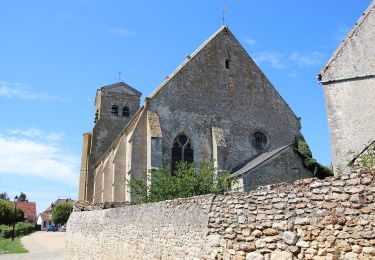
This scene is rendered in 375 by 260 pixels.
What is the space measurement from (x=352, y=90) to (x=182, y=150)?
9.37 metres

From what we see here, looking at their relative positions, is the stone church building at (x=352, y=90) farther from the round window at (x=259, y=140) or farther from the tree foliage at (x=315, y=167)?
the round window at (x=259, y=140)

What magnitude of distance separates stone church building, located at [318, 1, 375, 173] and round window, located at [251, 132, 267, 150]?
26.7 ft

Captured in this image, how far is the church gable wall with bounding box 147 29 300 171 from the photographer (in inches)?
812

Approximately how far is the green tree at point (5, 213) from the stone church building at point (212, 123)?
35052 millimetres

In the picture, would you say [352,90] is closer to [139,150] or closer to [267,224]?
[267,224]

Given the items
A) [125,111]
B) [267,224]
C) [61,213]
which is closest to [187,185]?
[267,224]

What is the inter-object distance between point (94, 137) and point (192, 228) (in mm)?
25891

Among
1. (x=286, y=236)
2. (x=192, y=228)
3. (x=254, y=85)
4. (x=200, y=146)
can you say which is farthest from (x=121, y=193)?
(x=286, y=236)

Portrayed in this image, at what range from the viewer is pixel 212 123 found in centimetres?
2145

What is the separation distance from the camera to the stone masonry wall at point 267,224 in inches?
203

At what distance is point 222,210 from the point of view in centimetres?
765

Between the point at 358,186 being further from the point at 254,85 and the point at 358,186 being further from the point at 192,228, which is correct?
the point at 254,85

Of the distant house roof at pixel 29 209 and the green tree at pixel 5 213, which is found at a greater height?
the distant house roof at pixel 29 209

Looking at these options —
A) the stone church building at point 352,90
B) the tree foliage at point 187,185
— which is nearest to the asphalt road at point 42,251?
the tree foliage at point 187,185
